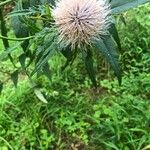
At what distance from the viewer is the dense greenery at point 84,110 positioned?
220cm

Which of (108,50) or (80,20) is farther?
(108,50)

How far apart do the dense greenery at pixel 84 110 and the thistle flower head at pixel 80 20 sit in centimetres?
120

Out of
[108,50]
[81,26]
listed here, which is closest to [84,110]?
[108,50]

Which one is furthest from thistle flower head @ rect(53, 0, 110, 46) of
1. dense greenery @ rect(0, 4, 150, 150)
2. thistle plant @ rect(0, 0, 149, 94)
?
dense greenery @ rect(0, 4, 150, 150)

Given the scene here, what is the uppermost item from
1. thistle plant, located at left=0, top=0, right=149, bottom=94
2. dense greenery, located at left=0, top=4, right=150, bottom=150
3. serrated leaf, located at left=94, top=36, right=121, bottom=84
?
thistle plant, located at left=0, top=0, right=149, bottom=94

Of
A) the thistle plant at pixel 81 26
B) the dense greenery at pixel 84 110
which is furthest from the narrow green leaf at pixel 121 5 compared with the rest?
the dense greenery at pixel 84 110

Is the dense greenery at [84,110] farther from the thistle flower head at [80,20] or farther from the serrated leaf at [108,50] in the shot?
the thistle flower head at [80,20]

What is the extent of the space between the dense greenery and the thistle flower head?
1204 mm

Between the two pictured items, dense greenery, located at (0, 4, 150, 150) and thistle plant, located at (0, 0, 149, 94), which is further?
dense greenery, located at (0, 4, 150, 150)

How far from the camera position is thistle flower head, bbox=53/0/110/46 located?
0.93 m

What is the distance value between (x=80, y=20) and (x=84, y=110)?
149cm

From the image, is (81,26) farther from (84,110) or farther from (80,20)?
A: (84,110)

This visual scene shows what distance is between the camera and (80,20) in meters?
0.93

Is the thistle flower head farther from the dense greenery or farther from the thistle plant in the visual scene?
the dense greenery
